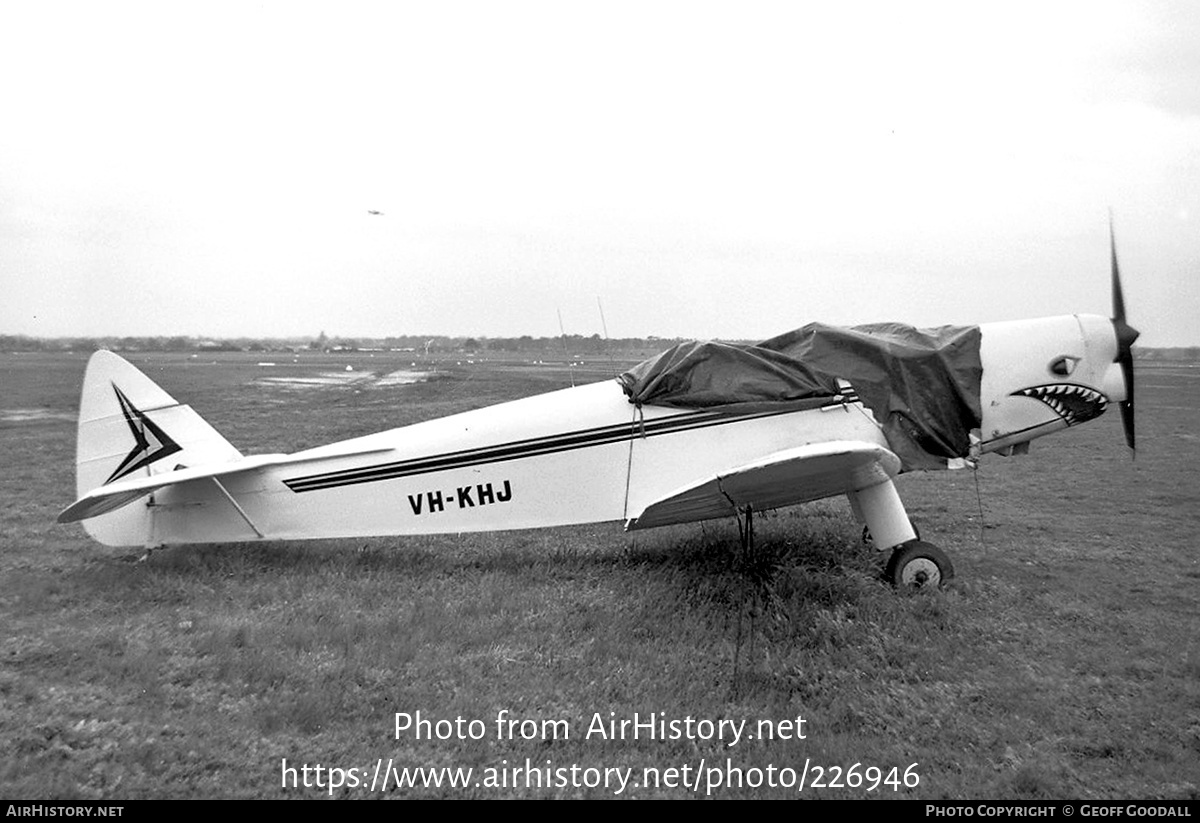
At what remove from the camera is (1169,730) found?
3531 mm

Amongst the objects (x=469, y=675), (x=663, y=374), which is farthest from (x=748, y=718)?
(x=663, y=374)

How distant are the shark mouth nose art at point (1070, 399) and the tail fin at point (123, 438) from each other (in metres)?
6.89

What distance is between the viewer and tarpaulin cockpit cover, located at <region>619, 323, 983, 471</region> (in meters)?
5.56

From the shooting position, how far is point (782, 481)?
490cm

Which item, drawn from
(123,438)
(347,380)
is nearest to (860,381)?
(123,438)

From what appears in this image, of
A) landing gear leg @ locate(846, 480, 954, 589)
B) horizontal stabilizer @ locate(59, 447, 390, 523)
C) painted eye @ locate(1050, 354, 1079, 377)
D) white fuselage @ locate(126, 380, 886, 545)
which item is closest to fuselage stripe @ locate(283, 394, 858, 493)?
white fuselage @ locate(126, 380, 886, 545)

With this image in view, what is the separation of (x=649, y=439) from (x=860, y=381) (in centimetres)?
167

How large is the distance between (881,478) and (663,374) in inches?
68.9

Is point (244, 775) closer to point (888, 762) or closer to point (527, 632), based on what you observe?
point (527, 632)

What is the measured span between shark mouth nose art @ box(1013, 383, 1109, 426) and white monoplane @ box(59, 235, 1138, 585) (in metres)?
0.01

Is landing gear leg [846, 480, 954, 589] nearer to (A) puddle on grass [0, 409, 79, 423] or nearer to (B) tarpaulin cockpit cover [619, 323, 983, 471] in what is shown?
(B) tarpaulin cockpit cover [619, 323, 983, 471]

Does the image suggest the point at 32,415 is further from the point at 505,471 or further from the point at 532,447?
the point at 532,447

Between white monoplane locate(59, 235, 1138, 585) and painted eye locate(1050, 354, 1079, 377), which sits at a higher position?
painted eye locate(1050, 354, 1079, 377)

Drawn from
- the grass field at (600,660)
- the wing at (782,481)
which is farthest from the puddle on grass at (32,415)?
the wing at (782,481)
